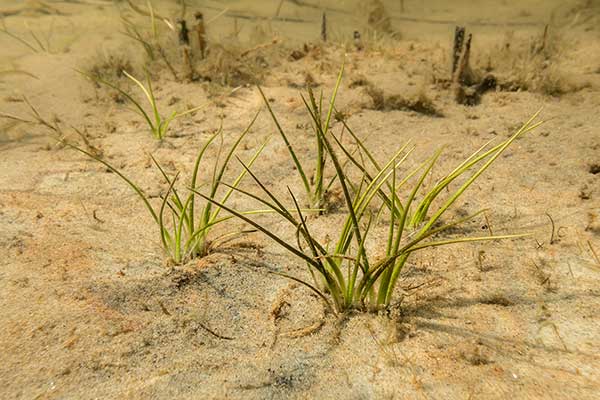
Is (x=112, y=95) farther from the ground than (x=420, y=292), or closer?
farther from the ground

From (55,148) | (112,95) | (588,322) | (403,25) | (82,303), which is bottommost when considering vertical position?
(588,322)

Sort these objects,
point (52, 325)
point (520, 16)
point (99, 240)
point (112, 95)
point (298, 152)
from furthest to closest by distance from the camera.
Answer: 1. point (520, 16)
2. point (112, 95)
3. point (298, 152)
4. point (99, 240)
5. point (52, 325)

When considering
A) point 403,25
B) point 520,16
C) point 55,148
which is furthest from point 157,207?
point 520,16

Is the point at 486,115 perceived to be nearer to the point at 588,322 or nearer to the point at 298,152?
the point at 298,152

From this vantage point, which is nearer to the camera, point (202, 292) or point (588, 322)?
point (588, 322)

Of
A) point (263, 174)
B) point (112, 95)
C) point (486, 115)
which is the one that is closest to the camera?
point (263, 174)

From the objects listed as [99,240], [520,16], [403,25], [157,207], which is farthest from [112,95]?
[520,16]

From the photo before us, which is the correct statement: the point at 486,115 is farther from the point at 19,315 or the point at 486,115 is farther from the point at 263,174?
the point at 19,315
